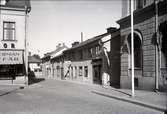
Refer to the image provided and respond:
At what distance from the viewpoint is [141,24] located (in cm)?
1717

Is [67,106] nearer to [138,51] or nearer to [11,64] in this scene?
[138,51]

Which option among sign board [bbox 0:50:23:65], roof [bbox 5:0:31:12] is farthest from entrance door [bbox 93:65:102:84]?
roof [bbox 5:0:31:12]

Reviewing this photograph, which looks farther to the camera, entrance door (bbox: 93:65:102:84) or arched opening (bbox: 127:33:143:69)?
entrance door (bbox: 93:65:102:84)

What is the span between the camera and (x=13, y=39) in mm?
24406

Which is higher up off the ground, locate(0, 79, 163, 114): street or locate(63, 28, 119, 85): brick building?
locate(63, 28, 119, 85): brick building

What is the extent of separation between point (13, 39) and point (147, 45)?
14390 millimetres

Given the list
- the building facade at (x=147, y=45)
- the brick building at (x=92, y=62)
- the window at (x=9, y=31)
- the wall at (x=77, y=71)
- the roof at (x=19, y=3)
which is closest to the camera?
the building facade at (x=147, y=45)

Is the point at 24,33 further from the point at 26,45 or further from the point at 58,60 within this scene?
the point at 58,60

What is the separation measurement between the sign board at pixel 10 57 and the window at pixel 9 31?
1480mm

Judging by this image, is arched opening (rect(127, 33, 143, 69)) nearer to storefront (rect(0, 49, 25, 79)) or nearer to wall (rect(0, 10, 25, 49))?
storefront (rect(0, 49, 25, 79))

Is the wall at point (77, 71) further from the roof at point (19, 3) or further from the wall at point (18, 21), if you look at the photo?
the roof at point (19, 3)

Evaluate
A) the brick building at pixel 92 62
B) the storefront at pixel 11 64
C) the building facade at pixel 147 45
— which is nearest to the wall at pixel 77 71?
the brick building at pixel 92 62

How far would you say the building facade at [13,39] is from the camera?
78.0 ft

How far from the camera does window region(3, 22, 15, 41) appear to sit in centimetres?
2409
